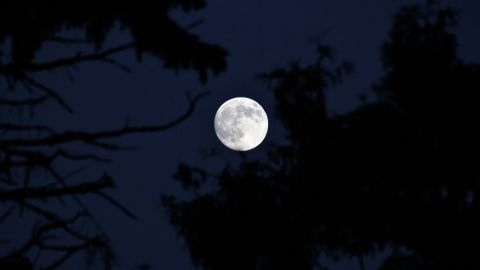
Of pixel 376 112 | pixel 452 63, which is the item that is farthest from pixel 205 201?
pixel 452 63

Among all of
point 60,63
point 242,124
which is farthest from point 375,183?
point 60,63

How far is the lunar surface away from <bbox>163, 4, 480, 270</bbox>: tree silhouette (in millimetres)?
2624

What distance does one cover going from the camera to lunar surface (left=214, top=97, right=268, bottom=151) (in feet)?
84.2

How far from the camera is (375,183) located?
20.0 metres

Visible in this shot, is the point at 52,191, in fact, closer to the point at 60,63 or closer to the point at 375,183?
the point at 60,63

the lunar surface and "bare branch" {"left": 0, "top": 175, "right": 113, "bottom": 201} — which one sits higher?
the lunar surface

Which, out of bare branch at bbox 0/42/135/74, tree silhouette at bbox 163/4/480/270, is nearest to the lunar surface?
tree silhouette at bbox 163/4/480/270

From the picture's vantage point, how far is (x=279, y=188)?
2259 cm

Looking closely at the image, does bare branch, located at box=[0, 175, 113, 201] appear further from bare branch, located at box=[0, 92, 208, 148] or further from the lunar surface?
the lunar surface

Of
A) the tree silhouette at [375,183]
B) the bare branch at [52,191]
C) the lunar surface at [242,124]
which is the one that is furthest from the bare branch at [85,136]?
the lunar surface at [242,124]

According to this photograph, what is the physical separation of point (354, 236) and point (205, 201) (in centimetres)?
578

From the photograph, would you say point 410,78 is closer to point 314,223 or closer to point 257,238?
point 314,223

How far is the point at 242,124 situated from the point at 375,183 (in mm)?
8630

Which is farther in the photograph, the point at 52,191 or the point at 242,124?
the point at 242,124
